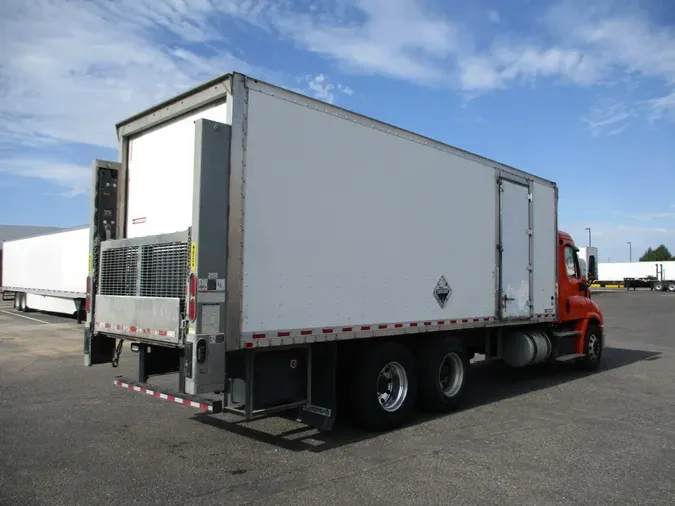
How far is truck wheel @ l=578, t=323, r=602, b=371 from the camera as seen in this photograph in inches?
457

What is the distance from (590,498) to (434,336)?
334 cm

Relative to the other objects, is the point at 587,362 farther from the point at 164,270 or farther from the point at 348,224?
the point at 164,270

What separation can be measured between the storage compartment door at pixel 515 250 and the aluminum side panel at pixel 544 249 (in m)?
0.32

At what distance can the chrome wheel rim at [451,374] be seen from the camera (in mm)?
8062

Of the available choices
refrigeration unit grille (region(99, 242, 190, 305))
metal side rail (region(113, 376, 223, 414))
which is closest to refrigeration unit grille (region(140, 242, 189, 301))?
refrigeration unit grille (region(99, 242, 190, 305))

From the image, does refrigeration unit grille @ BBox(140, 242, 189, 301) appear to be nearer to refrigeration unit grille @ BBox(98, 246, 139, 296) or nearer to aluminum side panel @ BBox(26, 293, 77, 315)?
refrigeration unit grille @ BBox(98, 246, 139, 296)

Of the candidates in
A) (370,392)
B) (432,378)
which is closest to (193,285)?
(370,392)

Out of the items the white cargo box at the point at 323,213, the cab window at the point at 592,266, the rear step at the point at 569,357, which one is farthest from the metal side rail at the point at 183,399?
the cab window at the point at 592,266

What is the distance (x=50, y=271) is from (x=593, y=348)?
20.6 meters

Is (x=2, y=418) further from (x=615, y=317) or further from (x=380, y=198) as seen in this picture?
(x=615, y=317)

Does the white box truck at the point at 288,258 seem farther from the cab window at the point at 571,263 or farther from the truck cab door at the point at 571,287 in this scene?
the cab window at the point at 571,263

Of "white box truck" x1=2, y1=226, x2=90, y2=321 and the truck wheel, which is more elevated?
"white box truck" x1=2, y1=226, x2=90, y2=321

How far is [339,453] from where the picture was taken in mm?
5906

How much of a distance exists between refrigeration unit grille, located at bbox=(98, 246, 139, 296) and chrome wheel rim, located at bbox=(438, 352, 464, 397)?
14.1 feet
